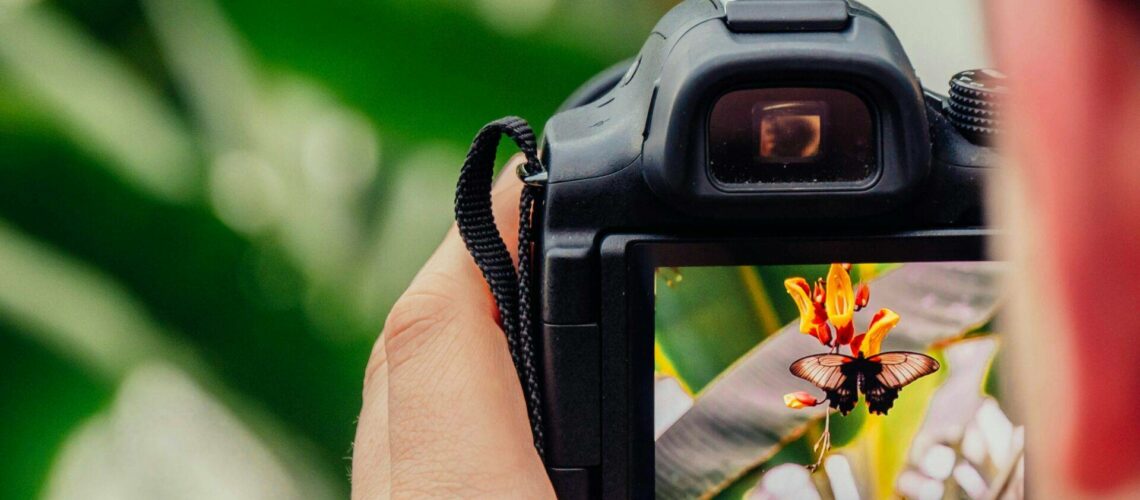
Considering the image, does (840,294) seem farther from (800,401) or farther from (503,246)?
(503,246)

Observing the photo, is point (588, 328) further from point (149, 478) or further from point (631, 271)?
point (149, 478)

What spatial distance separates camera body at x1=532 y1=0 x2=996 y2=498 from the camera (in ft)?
1.84

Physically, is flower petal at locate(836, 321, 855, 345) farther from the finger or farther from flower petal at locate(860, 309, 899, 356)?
the finger

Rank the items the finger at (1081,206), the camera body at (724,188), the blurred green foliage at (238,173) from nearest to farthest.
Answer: the finger at (1081,206) < the camera body at (724,188) < the blurred green foliage at (238,173)

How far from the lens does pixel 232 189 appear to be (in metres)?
1.14

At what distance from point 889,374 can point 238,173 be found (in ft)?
2.50

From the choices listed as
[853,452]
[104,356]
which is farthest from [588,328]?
[104,356]

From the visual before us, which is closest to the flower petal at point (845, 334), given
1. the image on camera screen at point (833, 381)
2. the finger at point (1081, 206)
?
the image on camera screen at point (833, 381)

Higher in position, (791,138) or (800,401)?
(791,138)

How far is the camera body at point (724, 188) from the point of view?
56cm

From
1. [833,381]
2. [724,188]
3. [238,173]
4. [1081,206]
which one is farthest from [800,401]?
[238,173]

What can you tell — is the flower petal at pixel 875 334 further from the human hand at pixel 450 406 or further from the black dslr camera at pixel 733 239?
the human hand at pixel 450 406

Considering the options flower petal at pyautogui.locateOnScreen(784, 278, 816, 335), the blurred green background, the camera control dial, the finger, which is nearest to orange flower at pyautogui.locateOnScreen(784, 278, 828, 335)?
flower petal at pyautogui.locateOnScreen(784, 278, 816, 335)

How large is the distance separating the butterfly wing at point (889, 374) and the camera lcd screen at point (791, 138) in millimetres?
95
